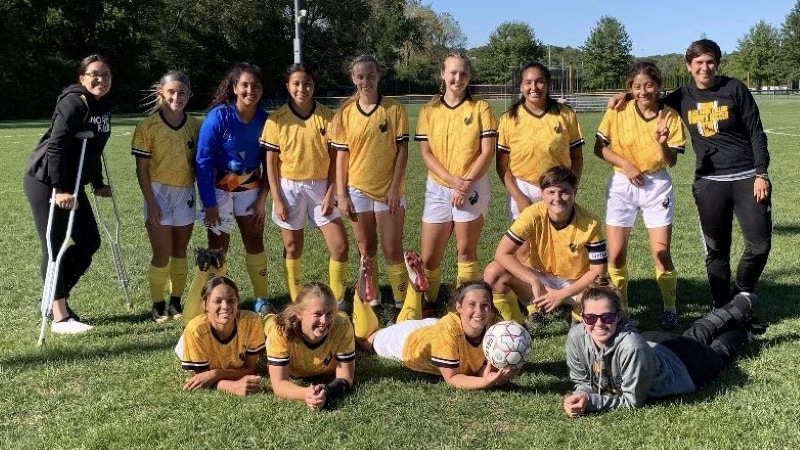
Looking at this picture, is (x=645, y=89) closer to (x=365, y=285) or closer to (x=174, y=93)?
(x=365, y=285)

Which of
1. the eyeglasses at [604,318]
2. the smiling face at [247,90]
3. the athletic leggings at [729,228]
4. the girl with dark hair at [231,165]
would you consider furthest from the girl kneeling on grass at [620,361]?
the smiling face at [247,90]

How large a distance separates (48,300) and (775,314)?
5406 millimetres

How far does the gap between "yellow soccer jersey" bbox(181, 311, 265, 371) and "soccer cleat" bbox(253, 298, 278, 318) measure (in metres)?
1.06

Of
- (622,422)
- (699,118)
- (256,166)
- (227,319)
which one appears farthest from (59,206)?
(699,118)

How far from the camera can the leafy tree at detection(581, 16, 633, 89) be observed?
73.1 meters

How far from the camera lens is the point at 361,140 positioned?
536 centimetres

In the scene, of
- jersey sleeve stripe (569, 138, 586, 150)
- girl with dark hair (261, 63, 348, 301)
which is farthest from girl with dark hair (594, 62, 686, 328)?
girl with dark hair (261, 63, 348, 301)

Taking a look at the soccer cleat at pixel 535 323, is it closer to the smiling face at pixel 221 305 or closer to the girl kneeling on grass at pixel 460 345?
the girl kneeling on grass at pixel 460 345

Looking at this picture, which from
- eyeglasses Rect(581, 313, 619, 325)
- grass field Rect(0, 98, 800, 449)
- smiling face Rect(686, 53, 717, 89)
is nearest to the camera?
grass field Rect(0, 98, 800, 449)

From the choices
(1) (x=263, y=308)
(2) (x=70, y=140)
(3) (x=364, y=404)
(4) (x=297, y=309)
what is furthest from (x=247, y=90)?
(3) (x=364, y=404)

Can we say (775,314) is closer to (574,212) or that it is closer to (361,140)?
(574,212)

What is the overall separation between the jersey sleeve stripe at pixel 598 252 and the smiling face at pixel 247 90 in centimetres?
264

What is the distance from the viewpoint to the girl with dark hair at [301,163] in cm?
536

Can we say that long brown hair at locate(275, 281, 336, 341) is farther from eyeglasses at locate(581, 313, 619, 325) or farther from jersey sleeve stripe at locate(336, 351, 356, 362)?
eyeglasses at locate(581, 313, 619, 325)
